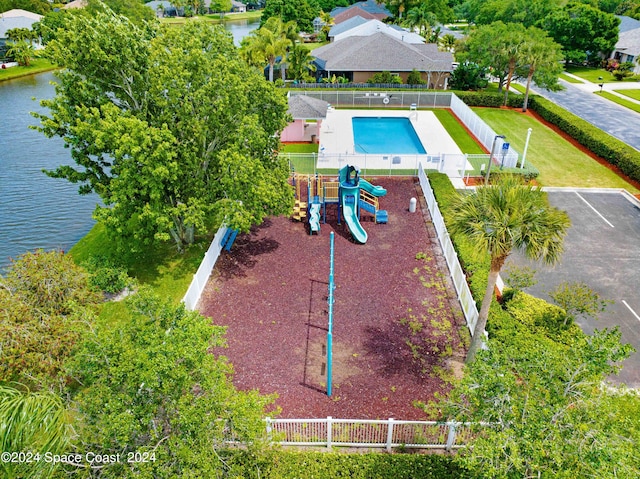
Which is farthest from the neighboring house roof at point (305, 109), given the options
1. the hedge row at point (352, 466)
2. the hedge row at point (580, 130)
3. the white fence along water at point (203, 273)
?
the hedge row at point (352, 466)

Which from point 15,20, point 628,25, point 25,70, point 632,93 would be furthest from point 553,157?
point 15,20

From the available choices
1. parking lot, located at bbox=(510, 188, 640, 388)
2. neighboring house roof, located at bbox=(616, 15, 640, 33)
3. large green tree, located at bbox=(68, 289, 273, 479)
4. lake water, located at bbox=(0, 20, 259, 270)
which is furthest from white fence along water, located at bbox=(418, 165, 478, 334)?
neighboring house roof, located at bbox=(616, 15, 640, 33)

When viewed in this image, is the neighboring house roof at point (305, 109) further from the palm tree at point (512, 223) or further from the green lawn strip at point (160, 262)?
the palm tree at point (512, 223)

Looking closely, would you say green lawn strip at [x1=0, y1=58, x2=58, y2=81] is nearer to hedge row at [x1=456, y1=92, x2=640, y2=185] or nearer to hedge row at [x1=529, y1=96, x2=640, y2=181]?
hedge row at [x1=456, y1=92, x2=640, y2=185]

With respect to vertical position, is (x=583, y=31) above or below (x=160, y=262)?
above

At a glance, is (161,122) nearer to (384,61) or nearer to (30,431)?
(30,431)
